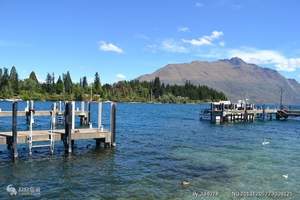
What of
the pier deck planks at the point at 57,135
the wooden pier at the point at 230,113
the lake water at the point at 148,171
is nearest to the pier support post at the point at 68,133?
the pier deck planks at the point at 57,135

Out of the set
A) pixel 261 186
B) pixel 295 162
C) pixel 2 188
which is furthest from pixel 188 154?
pixel 2 188

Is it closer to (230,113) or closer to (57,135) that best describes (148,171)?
(57,135)

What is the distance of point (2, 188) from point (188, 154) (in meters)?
20.6

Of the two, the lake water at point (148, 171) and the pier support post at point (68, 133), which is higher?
the pier support post at point (68, 133)

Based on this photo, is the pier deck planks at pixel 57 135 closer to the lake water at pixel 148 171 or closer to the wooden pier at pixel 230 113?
the lake water at pixel 148 171

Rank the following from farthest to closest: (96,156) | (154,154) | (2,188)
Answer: (154,154) < (96,156) < (2,188)

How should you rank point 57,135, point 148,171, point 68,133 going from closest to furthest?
1. point 148,171
2. point 68,133
3. point 57,135

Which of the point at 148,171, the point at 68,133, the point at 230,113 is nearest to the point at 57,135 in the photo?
the point at 68,133

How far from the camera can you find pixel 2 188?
2558 centimetres

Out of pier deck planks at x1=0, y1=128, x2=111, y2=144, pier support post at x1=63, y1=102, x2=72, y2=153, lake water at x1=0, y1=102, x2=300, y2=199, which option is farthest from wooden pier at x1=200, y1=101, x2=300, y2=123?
pier support post at x1=63, y1=102, x2=72, y2=153

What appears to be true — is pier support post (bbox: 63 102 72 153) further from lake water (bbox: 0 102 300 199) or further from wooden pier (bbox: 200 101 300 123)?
wooden pier (bbox: 200 101 300 123)

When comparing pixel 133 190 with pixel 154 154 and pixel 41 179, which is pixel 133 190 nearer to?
pixel 41 179

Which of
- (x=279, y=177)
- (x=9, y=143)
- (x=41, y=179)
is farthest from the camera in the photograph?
(x=9, y=143)

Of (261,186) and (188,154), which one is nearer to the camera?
(261,186)
